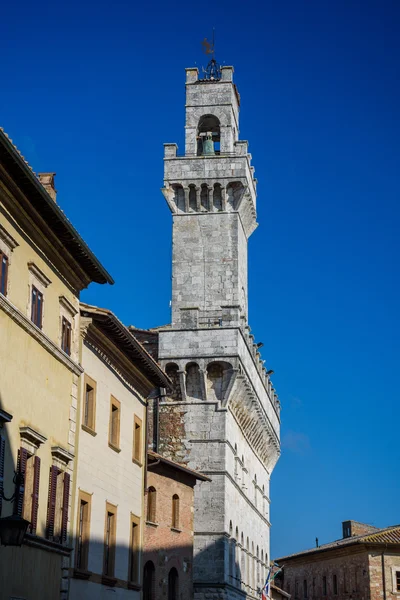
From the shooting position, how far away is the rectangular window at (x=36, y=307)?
22016mm

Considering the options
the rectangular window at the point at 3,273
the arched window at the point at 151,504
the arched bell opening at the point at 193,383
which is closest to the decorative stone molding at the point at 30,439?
the rectangular window at the point at 3,273

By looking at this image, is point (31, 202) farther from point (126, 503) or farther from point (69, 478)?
point (126, 503)

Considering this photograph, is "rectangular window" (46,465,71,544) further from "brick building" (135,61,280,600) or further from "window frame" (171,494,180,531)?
"brick building" (135,61,280,600)

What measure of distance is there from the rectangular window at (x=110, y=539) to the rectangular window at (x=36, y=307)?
7404mm

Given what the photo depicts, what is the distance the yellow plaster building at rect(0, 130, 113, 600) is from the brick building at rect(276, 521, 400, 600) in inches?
1786

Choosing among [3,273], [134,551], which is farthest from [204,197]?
[3,273]

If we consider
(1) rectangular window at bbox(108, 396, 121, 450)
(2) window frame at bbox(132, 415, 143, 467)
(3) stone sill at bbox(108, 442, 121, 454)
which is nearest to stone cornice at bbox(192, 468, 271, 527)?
(2) window frame at bbox(132, 415, 143, 467)

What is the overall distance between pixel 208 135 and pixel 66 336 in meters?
29.6

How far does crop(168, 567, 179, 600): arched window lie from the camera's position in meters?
36.5

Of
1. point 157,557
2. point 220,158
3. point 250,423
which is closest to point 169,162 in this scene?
point 220,158

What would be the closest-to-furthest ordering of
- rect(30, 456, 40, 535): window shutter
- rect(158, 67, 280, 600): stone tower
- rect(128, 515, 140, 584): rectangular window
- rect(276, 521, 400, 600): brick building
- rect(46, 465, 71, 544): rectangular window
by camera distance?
rect(30, 456, 40, 535): window shutter
rect(46, 465, 71, 544): rectangular window
rect(128, 515, 140, 584): rectangular window
rect(158, 67, 280, 600): stone tower
rect(276, 521, 400, 600): brick building

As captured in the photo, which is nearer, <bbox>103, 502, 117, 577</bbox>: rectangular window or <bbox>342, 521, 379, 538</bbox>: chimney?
<bbox>103, 502, 117, 577</bbox>: rectangular window

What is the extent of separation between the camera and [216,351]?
148 feet

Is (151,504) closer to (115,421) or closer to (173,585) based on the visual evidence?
(173,585)
